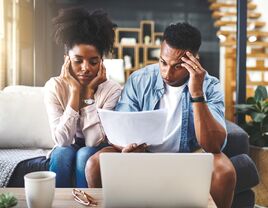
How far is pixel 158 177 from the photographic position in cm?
92

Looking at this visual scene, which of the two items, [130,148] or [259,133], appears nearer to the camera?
[130,148]

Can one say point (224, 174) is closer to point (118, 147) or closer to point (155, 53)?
point (118, 147)

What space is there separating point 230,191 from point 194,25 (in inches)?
33.8

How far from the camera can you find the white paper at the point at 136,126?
1.50m

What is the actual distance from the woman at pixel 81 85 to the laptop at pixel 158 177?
0.76 metres

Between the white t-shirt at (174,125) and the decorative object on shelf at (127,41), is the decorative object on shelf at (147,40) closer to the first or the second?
the decorative object on shelf at (127,41)

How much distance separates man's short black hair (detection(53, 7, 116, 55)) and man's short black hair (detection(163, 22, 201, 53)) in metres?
0.29

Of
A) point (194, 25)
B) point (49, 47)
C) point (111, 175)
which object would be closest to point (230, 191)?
point (111, 175)

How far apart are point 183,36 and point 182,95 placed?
306 mm

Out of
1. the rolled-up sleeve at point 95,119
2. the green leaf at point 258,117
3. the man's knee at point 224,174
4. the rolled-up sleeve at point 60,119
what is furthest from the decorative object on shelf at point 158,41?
the green leaf at point 258,117

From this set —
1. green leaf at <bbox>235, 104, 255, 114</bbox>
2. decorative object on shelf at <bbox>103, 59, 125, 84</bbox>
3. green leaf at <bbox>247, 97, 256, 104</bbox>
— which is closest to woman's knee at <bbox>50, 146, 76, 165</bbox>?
decorative object on shelf at <bbox>103, 59, 125, 84</bbox>

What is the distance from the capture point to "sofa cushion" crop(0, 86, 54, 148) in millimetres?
1975

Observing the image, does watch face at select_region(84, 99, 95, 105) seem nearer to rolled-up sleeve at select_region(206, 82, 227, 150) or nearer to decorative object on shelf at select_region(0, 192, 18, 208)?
rolled-up sleeve at select_region(206, 82, 227, 150)

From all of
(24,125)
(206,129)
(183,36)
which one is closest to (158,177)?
(206,129)
